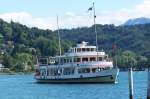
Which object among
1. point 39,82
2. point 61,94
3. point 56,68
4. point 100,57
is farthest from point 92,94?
point 39,82

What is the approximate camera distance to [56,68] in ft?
447

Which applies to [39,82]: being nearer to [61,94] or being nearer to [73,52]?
[73,52]

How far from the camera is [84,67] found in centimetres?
12719

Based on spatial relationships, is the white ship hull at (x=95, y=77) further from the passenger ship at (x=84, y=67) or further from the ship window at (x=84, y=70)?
the ship window at (x=84, y=70)

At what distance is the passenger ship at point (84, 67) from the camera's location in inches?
4921

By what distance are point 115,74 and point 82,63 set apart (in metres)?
7.41

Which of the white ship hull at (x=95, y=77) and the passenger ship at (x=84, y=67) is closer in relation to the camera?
the white ship hull at (x=95, y=77)

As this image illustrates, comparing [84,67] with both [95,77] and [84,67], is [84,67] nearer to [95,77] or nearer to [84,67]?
[84,67]

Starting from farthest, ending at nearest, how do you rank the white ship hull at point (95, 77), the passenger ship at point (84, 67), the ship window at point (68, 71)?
the ship window at point (68, 71)
the passenger ship at point (84, 67)
the white ship hull at point (95, 77)

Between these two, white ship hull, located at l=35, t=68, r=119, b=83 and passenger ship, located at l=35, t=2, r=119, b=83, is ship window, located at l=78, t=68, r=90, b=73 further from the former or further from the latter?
white ship hull, located at l=35, t=68, r=119, b=83

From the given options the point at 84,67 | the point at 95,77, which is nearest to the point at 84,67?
the point at 84,67

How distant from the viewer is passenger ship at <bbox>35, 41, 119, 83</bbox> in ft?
410

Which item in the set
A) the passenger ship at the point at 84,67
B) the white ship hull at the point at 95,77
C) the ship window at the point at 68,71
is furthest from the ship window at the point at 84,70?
the ship window at the point at 68,71

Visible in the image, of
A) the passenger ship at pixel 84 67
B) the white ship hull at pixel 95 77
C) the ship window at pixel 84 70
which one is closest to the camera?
the white ship hull at pixel 95 77
